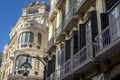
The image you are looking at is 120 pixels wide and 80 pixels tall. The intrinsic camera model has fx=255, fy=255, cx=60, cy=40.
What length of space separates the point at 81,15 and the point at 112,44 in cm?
598

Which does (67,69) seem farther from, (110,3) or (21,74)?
(21,74)

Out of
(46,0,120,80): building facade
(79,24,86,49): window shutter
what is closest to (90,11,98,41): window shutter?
(46,0,120,80): building facade

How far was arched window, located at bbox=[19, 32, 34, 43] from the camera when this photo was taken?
3128cm

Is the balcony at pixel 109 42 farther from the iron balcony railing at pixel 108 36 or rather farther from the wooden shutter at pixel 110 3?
the wooden shutter at pixel 110 3

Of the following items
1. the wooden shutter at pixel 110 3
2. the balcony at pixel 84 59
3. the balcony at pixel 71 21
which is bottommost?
the balcony at pixel 84 59

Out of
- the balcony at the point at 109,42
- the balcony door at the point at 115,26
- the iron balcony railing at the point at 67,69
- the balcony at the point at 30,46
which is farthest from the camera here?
the balcony at the point at 30,46

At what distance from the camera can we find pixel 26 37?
31.6 m

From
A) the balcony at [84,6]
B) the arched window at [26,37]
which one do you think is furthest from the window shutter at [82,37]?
the arched window at [26,37]

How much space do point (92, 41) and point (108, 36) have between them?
5.14ft

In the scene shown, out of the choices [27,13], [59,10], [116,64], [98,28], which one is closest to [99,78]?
[116,64]

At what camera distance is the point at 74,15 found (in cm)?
1670

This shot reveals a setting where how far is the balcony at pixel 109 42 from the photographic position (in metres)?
10.2

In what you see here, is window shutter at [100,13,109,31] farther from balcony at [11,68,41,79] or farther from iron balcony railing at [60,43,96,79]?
balcony at [11,68,41,79]

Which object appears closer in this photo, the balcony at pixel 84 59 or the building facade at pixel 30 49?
the balcony at pixel 84 59
